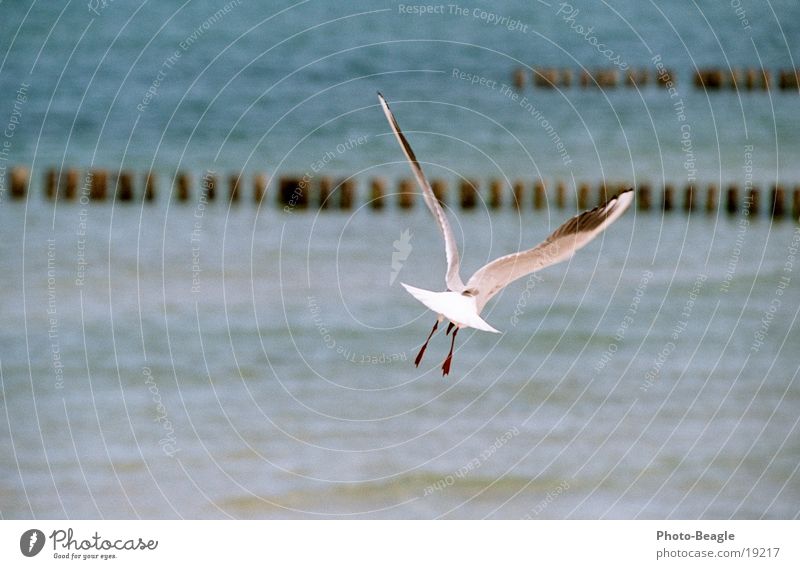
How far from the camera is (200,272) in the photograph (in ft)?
13.9

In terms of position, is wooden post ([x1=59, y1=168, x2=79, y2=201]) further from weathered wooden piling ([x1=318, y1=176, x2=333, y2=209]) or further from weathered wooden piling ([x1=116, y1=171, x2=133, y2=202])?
weathered wooden piling ([x1=318, y1=176, x2=333, y2=209])

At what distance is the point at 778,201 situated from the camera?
14.2 feet

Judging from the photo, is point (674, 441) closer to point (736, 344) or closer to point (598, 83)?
point (736, 344)

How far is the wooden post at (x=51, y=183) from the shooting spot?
440cm

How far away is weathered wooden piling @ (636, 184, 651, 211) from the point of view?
4.45m

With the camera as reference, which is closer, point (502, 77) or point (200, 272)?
point (200, 272)

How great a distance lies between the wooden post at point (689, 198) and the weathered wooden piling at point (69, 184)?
164 cm

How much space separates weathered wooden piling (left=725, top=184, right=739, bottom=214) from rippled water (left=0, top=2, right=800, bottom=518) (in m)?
0.03

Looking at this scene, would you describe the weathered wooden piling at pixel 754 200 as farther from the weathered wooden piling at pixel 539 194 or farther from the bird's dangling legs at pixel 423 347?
the bird's dangling legs at pixel 423 347

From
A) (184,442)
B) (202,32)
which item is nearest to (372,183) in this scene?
(202,32)

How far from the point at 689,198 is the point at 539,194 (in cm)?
42
